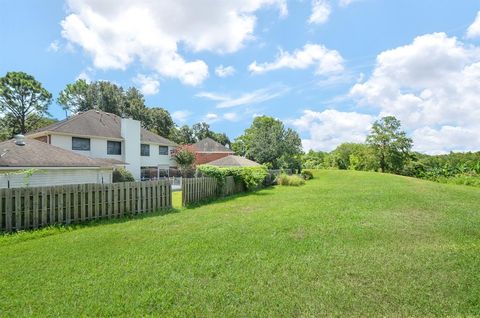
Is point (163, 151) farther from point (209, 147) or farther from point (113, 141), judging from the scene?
point (209, 147)

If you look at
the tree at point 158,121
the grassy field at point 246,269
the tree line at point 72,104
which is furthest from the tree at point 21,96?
the grassy field at point 246,269

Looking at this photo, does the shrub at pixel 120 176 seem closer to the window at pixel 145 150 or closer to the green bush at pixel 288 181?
the window at pixel 145 150

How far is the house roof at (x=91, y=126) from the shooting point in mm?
25375

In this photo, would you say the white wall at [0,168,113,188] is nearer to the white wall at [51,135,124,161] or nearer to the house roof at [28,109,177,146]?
the white wall at [51,135,124,161]

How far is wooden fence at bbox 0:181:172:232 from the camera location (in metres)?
8.10

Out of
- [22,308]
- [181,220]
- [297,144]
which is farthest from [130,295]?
[297,144]

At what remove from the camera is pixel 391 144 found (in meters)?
50.5

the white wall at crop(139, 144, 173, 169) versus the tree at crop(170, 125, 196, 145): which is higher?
the tree at crop(170, 125, 196, 145)

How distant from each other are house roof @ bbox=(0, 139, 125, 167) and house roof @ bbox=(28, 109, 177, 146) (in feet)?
31.4

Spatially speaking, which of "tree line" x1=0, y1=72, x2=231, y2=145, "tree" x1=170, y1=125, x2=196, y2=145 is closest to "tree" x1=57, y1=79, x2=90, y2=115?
"tree line" x1=0, y1=72, x2=231, y2=145

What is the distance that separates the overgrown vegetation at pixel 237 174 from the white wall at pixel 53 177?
572cm

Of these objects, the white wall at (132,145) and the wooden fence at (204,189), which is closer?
the wooden fence at (204,189)

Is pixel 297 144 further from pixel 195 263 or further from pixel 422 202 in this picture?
pixel 195 263

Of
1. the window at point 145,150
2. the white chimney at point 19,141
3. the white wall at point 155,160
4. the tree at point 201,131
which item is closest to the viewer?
the white chimney at point 19,141
